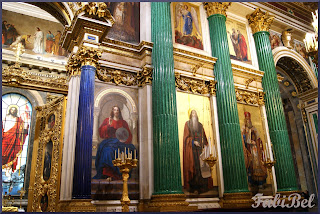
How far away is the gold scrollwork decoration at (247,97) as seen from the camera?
1103 centimetres

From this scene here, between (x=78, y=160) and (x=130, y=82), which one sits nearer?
(x=78, y=160)

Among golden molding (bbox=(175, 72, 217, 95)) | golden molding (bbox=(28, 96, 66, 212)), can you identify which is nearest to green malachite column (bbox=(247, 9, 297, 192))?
golden molding (bbox=(175, 72, 217, 95))

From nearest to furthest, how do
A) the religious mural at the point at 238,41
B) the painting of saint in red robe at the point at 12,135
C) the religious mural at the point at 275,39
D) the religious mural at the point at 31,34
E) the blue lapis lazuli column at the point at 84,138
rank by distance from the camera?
the blue lapis lazuli column at the point at 84,138
the religious mural at the point at 238,41
the painting of saint in red robe at the point at 12,135
the religious mural at the point at 275,39
the religious mural at the point at 31,34

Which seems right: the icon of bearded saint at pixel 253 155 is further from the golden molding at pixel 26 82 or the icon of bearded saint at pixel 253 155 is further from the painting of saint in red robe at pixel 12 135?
the painting of saint in red robe at pixel 12 135

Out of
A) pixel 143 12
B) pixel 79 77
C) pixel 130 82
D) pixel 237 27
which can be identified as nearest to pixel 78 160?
pixel 79 77

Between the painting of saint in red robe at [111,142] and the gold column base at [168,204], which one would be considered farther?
the painting of saint in red robe at [111,142]

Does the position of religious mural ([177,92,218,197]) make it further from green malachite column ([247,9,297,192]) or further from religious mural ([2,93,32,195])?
religious mural ([2,93,32,195])

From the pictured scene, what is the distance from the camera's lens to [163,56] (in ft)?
28.5

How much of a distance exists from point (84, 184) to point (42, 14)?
11650mm

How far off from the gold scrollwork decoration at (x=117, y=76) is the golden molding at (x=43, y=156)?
1.60 m

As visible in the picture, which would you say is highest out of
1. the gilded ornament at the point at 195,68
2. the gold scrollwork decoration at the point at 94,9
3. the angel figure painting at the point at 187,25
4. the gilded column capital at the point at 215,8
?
the gilded column capital at the point at 215,8

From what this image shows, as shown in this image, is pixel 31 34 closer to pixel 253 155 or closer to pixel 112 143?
pixel 112 143

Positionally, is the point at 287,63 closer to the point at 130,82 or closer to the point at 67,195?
the point at 130,82

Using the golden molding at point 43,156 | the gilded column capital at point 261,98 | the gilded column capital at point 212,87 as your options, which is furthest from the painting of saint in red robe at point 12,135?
the gilded column capital at point 261,98
